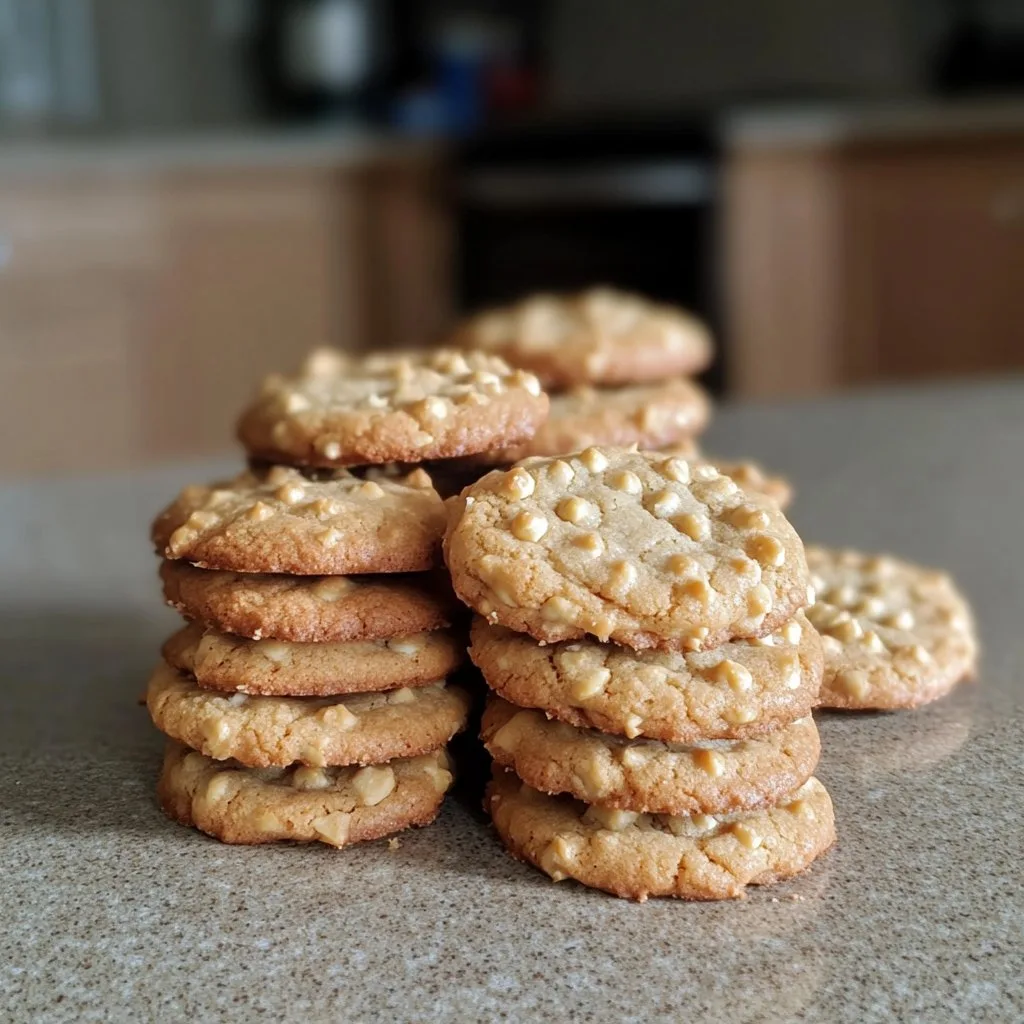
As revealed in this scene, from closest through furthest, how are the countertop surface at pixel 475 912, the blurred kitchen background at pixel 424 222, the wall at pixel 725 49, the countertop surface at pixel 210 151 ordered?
1. the countertop surface at pixel 475 912
2. the countertop surface at pixel 210 151
3. the blurred kitchen background at pixel 424 222
4. the wall at pixel 725 49

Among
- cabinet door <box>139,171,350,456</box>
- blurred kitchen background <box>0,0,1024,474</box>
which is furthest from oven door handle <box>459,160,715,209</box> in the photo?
cabinet door <box>139,171,350,456</box>

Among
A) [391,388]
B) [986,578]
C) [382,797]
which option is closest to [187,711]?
[382,797]

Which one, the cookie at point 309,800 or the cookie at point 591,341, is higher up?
the cookie at point 591,341

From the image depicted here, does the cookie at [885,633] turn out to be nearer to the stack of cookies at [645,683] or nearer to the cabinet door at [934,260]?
the stack of cookies at [645,683]

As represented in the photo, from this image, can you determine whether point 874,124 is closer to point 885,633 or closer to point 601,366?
point 601,366

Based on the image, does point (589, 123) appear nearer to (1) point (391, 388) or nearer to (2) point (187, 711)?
(1) point (391, 388)

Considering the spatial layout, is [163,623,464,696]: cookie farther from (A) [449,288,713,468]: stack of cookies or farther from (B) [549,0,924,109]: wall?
(B) [549,0,924,109]: wall

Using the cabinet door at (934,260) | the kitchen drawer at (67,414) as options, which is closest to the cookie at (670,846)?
the kitchen drawer at (67,414)
